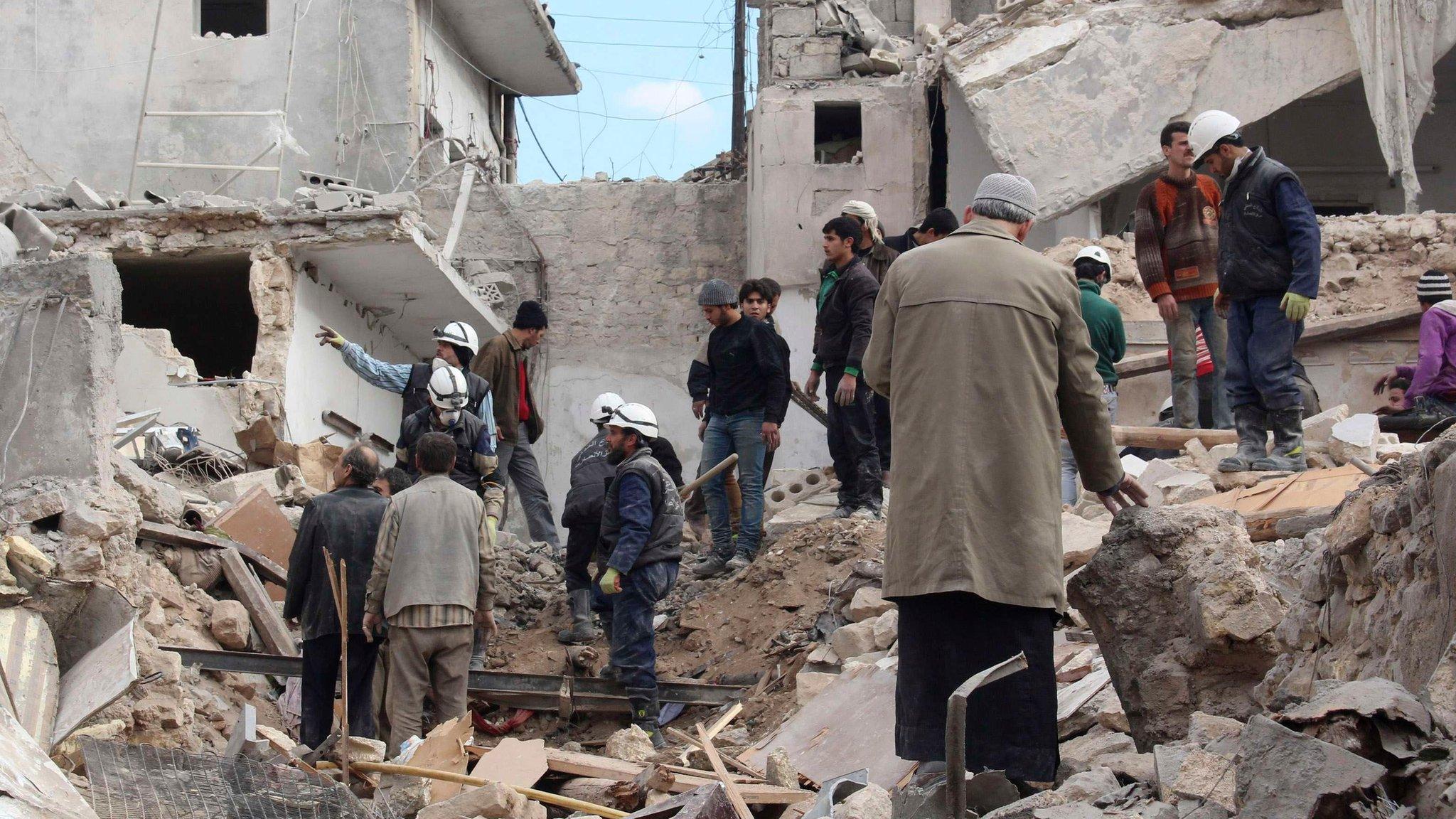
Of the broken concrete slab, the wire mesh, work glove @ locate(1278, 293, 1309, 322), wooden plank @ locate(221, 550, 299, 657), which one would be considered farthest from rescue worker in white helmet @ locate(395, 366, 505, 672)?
the broken concrete slab

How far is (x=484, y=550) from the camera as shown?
7.05m

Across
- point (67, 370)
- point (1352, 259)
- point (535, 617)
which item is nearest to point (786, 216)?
point (1352, 259)

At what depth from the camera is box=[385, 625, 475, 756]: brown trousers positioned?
6738 mm

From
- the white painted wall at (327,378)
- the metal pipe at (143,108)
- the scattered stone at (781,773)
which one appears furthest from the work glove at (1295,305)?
the metal pipe at (143,108)

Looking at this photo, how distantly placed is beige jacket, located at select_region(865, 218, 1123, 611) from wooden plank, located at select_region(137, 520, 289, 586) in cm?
433

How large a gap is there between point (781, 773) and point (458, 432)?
420 cm

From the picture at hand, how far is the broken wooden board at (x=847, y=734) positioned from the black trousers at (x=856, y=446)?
273 centimetres

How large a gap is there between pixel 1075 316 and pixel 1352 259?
8527 millimetres

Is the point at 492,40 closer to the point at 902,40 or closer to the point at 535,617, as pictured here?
the point at 902,40

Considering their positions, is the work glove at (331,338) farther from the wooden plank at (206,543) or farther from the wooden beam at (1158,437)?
the wooden beam at (1158,437)

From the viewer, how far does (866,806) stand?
13.4ft

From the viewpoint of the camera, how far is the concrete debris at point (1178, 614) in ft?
15.1

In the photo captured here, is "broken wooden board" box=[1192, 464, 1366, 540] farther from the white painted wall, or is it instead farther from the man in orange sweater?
the white painted wall

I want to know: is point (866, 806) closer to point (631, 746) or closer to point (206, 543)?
point (631, 746)
